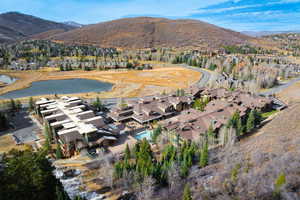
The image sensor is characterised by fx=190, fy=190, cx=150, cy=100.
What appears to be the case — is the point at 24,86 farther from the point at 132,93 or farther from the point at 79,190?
the point at 79,190

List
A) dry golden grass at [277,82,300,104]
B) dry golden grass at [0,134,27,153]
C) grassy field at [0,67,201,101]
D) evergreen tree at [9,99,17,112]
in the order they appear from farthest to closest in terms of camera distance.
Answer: grassy field at [0,67,201,101]
dry golden grass at [277,82,300,104]
evergreen tree at [9,99,17,112]
dry golden grass at [0,134,27,153]

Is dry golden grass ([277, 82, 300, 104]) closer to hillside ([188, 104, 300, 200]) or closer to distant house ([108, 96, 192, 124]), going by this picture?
hillside ([188, 104, 300, 200])

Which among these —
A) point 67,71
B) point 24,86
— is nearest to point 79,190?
point 24,86

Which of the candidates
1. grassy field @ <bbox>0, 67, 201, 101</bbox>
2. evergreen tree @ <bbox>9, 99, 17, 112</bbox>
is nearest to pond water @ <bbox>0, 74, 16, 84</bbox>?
grassy field @ <bbox>0, 67, 201, 101</bbox>

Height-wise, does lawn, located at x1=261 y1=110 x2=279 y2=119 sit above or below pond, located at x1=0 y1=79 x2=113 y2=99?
below

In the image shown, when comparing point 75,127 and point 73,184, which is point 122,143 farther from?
point 73,184

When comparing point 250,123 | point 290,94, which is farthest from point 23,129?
point 290,94
